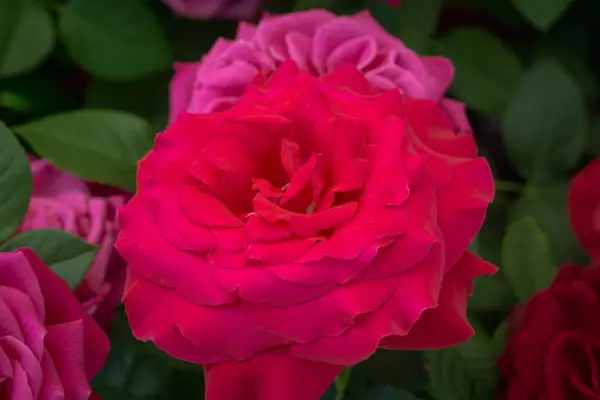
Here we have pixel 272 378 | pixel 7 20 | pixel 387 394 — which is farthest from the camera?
pixel 7 20

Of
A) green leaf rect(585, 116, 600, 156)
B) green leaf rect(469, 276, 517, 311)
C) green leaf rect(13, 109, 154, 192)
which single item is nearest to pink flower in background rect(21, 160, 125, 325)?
green leaf rect(13, 109, 154, 192)

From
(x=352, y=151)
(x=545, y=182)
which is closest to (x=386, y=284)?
(x=352, y=151)

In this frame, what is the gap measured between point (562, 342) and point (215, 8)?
13.4 inches

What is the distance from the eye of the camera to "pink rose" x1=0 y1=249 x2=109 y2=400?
0.89 feet

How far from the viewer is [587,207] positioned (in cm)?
44

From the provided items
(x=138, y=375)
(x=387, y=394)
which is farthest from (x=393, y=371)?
(x=138, y=375)

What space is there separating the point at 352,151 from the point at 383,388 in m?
0.16

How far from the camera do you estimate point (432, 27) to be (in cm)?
54

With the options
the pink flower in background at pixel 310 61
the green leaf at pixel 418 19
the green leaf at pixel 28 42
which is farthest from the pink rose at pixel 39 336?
the green leaf at pixel 418 19

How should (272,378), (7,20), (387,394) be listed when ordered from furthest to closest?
(7,20), (387,394), (272,378)

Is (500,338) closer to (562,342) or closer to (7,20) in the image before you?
(562,342)

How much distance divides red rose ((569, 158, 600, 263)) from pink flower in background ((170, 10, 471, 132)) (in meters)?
0.11

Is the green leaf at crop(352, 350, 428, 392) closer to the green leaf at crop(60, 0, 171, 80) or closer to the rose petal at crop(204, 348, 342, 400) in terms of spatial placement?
the rose petal at crop(204, 348, 342, 400)

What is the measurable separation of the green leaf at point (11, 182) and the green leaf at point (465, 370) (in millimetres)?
249
